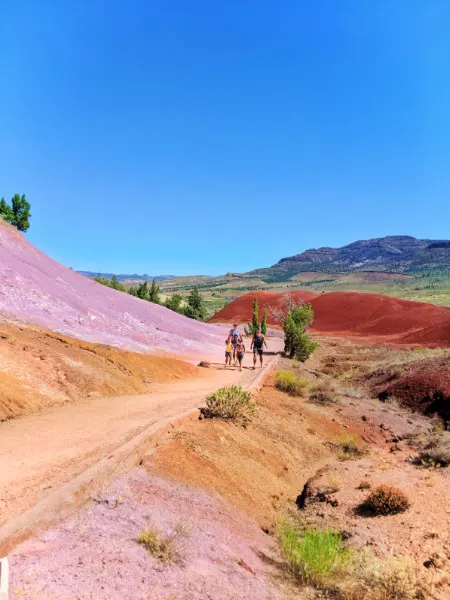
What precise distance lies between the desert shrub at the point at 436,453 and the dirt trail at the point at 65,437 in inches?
242

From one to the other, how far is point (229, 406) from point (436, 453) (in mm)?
5260

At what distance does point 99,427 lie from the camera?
9617 mm

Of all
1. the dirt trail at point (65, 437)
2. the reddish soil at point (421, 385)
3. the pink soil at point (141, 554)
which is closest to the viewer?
the pink soil at point (141, 554)

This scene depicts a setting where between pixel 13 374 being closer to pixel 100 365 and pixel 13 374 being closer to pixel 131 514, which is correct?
pixel 100 365

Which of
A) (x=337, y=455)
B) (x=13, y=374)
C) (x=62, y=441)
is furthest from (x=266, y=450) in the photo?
(x=13, y=374)

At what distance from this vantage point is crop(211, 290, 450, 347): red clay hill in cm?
4701

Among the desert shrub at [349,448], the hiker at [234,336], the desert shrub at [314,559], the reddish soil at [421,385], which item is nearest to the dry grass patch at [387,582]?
the desert shrub at [314,559]

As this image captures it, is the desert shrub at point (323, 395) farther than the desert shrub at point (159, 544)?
Yes

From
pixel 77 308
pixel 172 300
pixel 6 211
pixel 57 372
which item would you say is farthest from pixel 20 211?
pixel 57 372

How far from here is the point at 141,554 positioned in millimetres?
4324

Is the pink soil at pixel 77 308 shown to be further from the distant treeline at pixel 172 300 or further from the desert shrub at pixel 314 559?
the distant treeline at pixel 172 300

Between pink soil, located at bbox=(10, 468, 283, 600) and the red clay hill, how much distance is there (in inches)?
1551

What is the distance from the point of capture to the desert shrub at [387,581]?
482cm

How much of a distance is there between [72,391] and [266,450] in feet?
19.5
